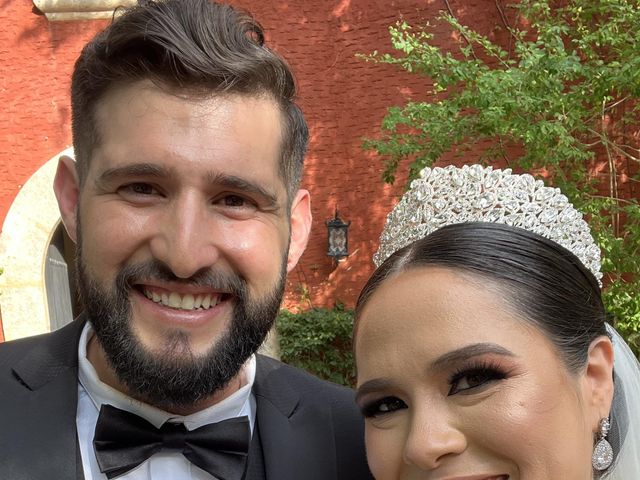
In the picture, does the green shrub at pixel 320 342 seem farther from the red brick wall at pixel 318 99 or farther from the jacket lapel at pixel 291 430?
the jacket lapel at pixel 291 430

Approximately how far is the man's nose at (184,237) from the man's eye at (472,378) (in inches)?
26.1

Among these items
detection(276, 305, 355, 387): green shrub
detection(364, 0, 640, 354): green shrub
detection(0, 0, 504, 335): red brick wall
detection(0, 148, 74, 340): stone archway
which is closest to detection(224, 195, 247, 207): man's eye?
detection(364, 0, 640, 354): green shrub

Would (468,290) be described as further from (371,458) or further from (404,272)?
(371,458)

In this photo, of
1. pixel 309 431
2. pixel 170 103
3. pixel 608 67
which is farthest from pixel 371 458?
pixel 608 67

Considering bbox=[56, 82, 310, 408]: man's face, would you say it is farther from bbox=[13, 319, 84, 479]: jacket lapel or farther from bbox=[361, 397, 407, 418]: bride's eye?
bbox=[361, 397, 407, 418]: bride's eye

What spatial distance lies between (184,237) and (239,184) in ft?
0.64

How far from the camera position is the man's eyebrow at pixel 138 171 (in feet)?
5.75

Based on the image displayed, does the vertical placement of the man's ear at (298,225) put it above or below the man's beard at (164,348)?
above

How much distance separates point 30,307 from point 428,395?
607cm

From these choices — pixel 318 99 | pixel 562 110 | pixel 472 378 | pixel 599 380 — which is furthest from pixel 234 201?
pixel 318 99

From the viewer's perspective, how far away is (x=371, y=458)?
169 cm

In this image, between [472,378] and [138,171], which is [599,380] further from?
[138,171]

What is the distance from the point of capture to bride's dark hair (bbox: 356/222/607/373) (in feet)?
5.33

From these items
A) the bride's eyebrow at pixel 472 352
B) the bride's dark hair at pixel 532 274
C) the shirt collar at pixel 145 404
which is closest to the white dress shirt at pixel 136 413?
the shirt collar at pixel 145 404
